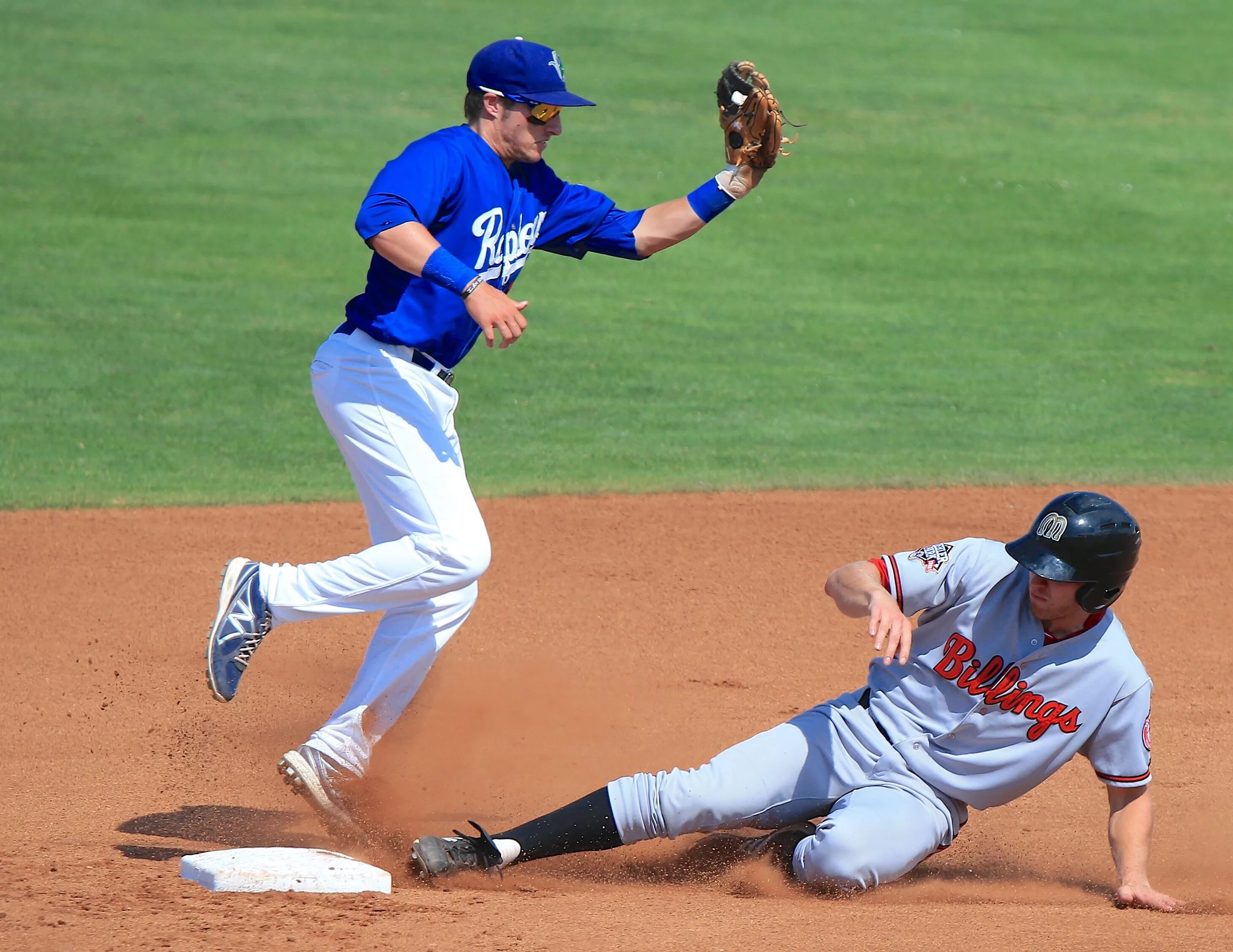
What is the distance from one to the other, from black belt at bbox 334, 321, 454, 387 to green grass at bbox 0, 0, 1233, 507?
143 inches

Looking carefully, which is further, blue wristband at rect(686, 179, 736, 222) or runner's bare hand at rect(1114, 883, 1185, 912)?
blue wristband at rect(686, 179, 736, 222)

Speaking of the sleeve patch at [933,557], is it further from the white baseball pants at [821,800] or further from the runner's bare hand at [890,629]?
the white baseball pants at [821,800]

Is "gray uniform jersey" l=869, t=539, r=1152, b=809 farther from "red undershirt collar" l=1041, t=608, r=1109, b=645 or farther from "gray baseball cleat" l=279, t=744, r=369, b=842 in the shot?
"gray baseball cleat" l=279, t=744, r=369, b=842

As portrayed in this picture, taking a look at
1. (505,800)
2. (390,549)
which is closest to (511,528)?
(505,800)

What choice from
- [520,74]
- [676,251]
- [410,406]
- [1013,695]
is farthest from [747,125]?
[676,251]

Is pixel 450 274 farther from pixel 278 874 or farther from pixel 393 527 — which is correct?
pixel 278 874

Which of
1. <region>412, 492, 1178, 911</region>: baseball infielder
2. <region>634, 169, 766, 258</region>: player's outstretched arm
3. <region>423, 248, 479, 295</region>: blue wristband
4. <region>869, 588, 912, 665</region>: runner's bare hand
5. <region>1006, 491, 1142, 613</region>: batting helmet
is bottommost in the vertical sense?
<region>412, 492, 1178, 911</region>: baseball infielder

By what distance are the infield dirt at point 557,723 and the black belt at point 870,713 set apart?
43 centimetres

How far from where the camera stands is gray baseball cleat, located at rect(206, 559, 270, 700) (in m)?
4.20

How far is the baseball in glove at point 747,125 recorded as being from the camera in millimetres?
4918

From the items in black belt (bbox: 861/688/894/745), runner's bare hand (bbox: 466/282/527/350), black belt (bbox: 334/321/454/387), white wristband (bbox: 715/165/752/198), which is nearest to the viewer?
runner's bare hand (bbox: 466/282/527/350)

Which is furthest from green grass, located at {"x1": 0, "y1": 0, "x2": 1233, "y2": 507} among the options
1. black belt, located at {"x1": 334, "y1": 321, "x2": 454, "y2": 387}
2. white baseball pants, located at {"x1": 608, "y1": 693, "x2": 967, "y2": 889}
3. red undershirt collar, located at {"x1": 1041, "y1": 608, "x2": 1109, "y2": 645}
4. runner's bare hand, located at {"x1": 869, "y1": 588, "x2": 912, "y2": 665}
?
runner's bare hand, located at {"x1": 869, "y1": 588, "x2": 912, "y2": 665}

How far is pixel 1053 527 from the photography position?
3785 millimetres

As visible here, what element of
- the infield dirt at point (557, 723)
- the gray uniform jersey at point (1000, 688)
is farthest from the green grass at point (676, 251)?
the gray uniform jersey at point (1000, 688)
